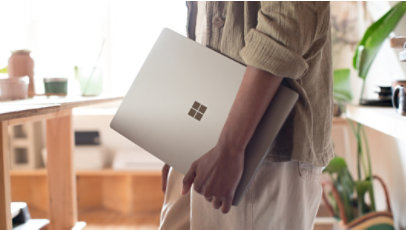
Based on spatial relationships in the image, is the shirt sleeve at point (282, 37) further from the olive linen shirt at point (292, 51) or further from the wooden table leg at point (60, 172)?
the wooden table leg at point (60, 172)

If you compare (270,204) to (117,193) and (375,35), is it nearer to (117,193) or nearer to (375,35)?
(375,35)

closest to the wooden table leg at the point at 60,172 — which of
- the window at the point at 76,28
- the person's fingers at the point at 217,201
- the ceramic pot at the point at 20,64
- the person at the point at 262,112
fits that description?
the ceramic pot at the point at 20,64

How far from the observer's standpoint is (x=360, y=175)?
6.23 ft

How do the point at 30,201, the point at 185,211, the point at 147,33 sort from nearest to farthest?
the point at 185,211, the point at 30,201, the point at 147,33

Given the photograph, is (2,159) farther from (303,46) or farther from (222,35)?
(303,46)

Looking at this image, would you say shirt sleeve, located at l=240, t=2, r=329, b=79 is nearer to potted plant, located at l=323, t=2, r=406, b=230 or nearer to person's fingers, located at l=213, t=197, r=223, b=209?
person's fingers, located at l=213, t=197, r=223, b=209

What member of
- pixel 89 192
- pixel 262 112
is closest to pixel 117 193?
pixel 89 192

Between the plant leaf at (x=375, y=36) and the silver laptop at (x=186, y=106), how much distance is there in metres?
A: 1.01

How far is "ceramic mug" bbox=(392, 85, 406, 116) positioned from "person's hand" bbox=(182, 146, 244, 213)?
2.33ft

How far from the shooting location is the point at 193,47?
0.71 meters

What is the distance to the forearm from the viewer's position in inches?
23.7

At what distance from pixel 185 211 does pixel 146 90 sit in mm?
271

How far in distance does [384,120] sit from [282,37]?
80 centimetres

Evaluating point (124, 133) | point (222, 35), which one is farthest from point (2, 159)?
point (222, 35)
